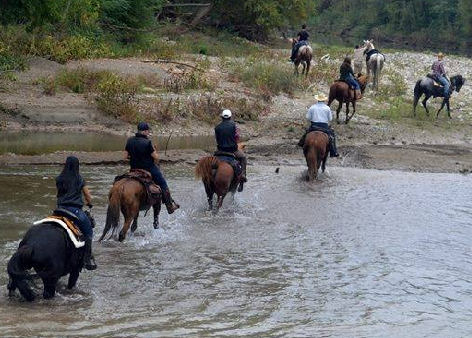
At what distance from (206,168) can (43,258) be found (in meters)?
6.51

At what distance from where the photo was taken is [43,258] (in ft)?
35.6

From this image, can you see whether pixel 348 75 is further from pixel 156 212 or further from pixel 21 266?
pixel 21 266

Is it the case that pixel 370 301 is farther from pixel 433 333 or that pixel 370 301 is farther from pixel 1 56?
pixel 1 56

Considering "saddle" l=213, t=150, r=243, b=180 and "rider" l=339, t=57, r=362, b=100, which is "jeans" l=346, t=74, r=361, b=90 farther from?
"saddle" l=213, t=150, r=243, b=180

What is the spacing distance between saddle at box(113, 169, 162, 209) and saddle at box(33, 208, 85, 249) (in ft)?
9.85

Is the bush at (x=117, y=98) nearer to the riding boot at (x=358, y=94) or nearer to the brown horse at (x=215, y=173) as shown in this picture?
the riding boot at (x=358, y=94)

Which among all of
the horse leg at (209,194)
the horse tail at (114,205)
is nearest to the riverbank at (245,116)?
the horse leg at (209,194)

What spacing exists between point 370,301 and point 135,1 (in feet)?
92.0

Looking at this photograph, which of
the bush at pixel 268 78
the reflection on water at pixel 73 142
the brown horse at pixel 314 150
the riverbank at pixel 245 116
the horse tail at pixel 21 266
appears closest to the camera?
the horse tail at pixel 21 266

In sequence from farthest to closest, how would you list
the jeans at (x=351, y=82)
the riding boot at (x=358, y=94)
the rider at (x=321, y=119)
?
1. the riding boot at (x=358, y=94)
2. the jeans at (x=351, y=82)
3. the rider at (x=321, y=119)

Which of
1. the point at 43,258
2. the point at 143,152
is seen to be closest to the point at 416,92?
the point at 143,152

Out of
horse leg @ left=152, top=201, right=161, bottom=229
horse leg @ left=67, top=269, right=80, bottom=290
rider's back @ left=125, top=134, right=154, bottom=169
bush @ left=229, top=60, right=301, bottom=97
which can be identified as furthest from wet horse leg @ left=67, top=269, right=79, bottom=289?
bush @ left=229, top=60, right=301, bottom=97

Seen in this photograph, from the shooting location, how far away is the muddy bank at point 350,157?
70.3ft

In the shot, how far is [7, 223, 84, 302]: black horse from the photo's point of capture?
10.8 metres
